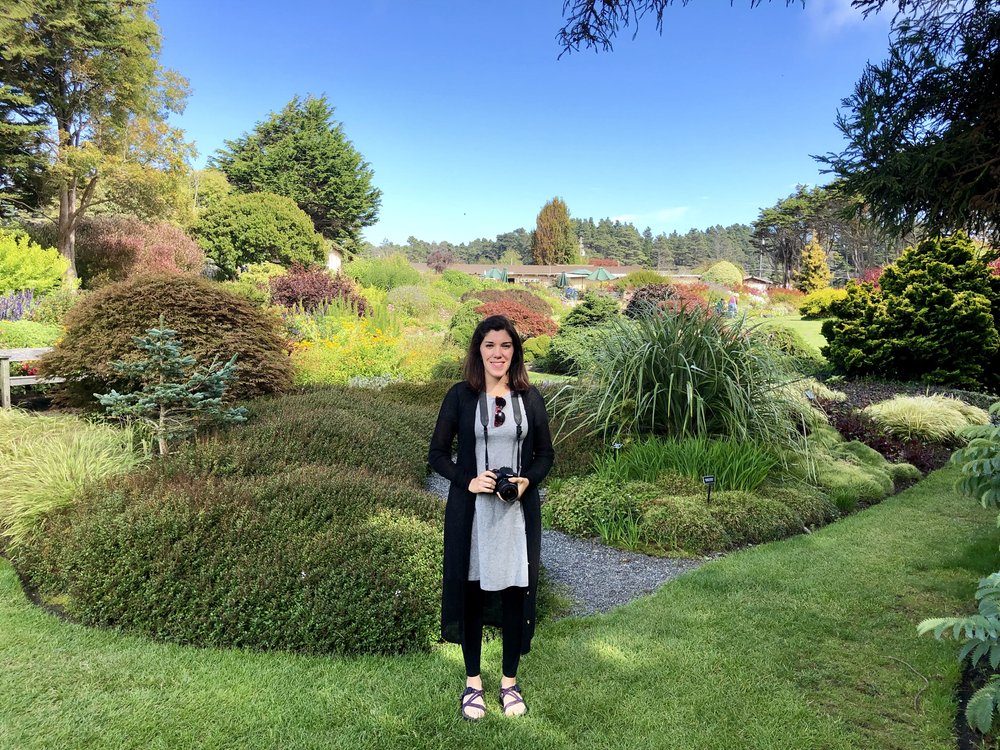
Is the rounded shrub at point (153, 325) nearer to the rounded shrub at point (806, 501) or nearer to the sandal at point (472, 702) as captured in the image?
the sandal at point (472, 702)

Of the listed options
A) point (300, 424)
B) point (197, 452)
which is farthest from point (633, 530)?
point (197, 452)

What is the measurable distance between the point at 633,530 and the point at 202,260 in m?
22.0

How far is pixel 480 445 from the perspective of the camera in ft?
6.98

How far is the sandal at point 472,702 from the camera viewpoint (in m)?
2.20

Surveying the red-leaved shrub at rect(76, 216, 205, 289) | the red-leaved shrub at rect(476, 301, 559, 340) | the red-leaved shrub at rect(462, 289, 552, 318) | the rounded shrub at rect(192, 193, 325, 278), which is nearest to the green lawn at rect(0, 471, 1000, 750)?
the red-leaved shrub at rect(476, 301, 559, 340)

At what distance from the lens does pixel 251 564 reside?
2887mm

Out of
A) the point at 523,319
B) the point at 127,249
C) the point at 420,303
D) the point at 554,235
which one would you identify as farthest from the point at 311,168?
the point at 554,235

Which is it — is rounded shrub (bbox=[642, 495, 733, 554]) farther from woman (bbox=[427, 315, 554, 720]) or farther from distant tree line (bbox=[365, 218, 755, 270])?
distant tree line (bbox=[365, 218, 755, 270])

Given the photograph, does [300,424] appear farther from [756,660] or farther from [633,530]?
[756,660]

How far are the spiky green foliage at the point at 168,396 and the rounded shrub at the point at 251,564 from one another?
3.00ft

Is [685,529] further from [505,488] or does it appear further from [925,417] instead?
[925,417]

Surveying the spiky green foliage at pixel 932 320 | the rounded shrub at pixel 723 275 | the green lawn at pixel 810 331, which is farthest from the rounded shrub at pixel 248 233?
the rounded shrub at pixel 723 275

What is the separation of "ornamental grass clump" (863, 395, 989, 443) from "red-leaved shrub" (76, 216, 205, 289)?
60.6 feet

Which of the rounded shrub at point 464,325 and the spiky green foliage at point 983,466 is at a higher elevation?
the rounded shrub at point 464,325
